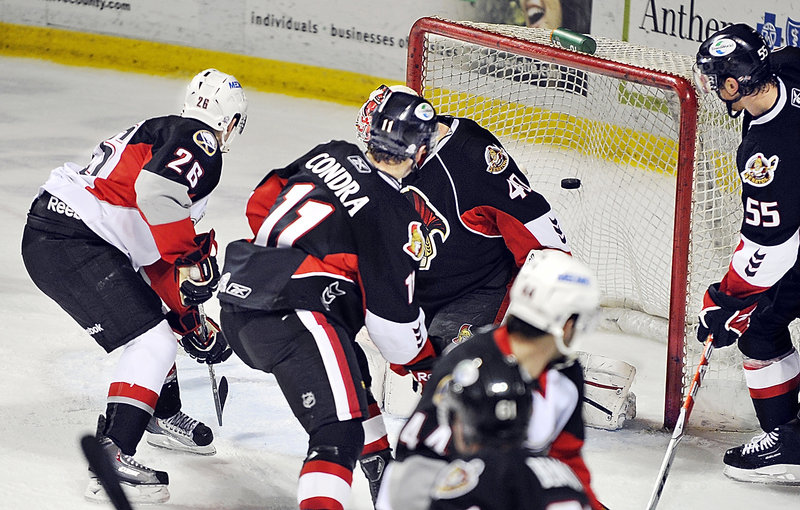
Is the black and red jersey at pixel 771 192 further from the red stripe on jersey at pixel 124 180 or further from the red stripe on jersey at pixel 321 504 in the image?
the red stripe on jersey at pixel 124 180

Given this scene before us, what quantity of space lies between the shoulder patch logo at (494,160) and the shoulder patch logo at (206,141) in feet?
2.16

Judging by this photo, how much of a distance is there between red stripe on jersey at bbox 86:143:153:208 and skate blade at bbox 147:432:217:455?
2.20 ft

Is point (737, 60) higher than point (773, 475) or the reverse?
higher

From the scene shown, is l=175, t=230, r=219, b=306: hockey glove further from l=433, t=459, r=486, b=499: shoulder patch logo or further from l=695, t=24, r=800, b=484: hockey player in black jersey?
l=433, t=459, r=486, b=499: shoulder patch logo

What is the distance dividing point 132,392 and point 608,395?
1330mm

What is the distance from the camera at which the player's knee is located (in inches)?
92.9

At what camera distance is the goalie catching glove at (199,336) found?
322 cm

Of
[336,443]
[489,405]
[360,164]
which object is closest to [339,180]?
[360,164]

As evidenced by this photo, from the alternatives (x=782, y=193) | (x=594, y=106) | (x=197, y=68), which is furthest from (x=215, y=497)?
(x=197, y=68)

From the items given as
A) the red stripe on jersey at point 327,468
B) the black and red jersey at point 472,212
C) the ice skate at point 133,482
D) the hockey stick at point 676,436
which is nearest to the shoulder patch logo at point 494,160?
the black and red jersey at point 472,212

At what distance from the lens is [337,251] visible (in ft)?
7.86

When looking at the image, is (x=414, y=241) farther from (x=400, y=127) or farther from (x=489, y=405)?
(x=489, y=405)

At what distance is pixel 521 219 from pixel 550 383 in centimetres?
118

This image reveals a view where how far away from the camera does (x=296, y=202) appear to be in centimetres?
243
